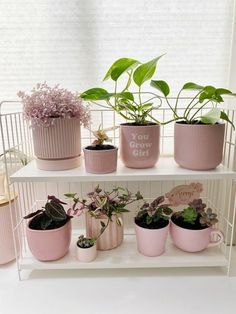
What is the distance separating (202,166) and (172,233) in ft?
0.80

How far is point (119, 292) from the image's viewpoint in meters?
0.65

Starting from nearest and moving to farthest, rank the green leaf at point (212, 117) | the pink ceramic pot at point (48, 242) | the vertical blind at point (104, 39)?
1. the green leaf at point (212, 117)
2. the pink ceramic pot at point (48, 242)
3. the vertical blind at point (104, 39)

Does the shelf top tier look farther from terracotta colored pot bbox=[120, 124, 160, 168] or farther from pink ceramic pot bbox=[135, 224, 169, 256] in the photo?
pink ceramic pot bbox=[135, 224, 169, 256]

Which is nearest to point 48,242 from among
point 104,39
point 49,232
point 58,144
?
point 49,232

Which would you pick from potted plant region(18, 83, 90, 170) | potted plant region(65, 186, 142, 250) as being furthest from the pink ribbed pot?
potted plant region(65, 186, 142, 250)

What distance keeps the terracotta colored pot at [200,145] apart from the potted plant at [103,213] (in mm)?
184

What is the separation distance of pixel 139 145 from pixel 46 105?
252 millimetres

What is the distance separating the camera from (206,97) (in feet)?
1.99

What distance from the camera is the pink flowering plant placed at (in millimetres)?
577

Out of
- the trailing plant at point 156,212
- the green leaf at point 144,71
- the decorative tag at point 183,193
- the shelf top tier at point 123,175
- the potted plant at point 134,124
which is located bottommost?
the trailing plant at point 156,212

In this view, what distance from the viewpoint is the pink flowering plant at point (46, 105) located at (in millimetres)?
577

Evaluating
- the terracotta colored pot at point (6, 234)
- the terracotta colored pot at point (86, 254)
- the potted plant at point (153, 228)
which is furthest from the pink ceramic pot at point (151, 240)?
the terracotta colored pot at point (6, 234)

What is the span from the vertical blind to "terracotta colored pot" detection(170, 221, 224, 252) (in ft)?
1.57

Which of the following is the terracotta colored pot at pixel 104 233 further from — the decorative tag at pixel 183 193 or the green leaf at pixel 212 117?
the green leaf at pixel 212 117
